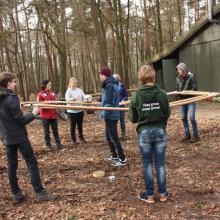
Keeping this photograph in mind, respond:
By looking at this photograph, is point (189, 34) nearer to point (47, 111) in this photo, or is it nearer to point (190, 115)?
point (190, 115)

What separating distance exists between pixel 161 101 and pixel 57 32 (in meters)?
14.9

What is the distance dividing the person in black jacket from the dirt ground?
0.23 meters

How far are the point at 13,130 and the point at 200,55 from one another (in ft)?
44.7

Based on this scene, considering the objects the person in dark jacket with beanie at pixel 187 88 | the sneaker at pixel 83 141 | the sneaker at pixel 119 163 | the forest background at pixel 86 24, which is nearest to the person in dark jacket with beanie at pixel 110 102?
the sneaker at pixel 119 163

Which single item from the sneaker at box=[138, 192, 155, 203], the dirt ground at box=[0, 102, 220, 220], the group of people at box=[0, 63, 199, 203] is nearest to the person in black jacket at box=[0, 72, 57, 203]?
the group of people at box=[0, 63, 199, 203]

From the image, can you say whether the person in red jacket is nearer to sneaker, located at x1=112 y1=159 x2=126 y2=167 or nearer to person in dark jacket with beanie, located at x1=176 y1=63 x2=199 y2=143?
sneaker, located at x1=112 y1=159 x2=126 y2=167

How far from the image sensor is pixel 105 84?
686 cm

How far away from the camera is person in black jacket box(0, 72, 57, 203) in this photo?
5.11 meters

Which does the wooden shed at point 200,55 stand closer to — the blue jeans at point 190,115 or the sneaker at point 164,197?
the blue jeans at point 190,115

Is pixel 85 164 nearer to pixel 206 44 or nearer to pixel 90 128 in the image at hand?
pixel 90 128

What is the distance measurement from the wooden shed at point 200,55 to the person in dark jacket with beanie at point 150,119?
Answer: 1092 cm

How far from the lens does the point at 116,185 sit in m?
5.98

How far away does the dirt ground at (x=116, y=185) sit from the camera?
4867 millimetres

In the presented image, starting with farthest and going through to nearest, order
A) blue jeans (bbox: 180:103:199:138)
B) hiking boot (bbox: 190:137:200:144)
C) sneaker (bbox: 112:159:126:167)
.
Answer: hiking boot (bbox: 190:137:200:144) → blue jeans (bbox: 180:103:199:138) → sneaker (bbox: 112:159:126:167)
